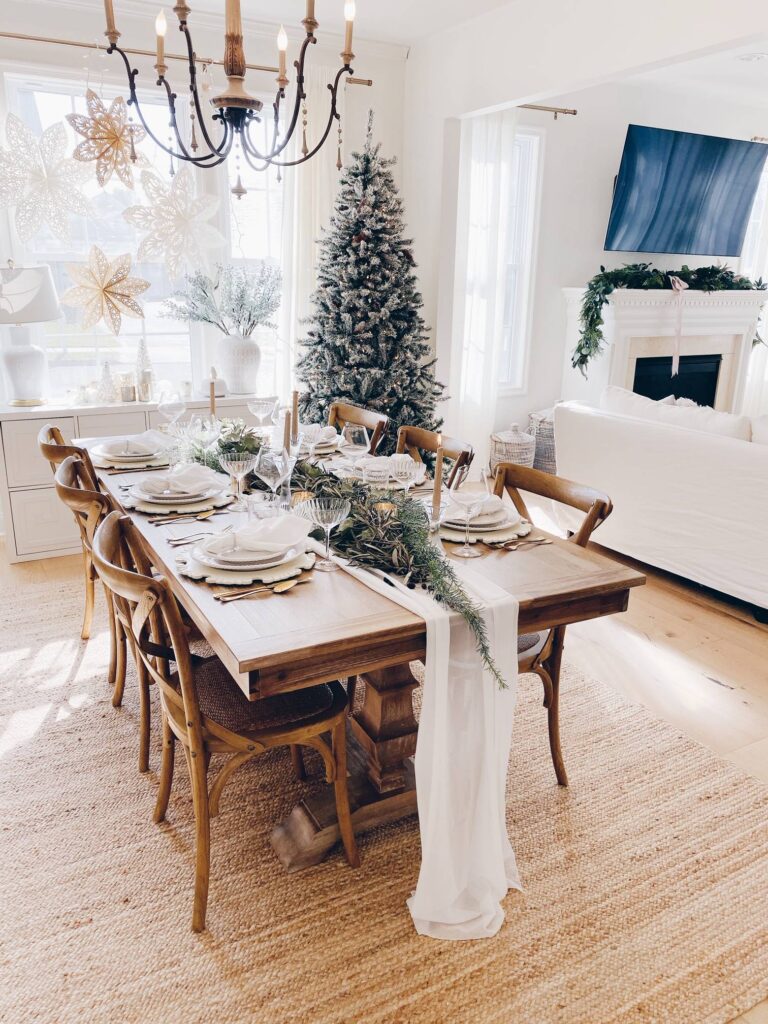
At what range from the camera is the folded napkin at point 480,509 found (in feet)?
6.63

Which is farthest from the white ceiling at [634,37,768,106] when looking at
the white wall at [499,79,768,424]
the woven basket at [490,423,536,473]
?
the woven basket at [490,423,536,473]

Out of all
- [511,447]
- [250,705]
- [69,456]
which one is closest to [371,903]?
[250,705]

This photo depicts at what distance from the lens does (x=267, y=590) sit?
1740mm

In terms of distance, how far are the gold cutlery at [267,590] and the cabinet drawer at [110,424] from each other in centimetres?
271

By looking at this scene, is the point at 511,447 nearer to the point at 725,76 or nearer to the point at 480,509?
the point at 725,76

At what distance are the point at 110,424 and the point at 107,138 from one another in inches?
58.8

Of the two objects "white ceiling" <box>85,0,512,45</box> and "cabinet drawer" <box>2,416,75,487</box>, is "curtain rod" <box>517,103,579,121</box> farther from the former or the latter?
"cabinet drawer" <box>2,416,75,487</box>

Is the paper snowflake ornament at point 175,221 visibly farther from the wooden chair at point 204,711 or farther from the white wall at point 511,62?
the wooden chair at point 204,711

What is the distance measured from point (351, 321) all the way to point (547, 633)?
8.31 ft

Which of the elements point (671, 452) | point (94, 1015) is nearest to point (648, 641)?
point (671, 452)

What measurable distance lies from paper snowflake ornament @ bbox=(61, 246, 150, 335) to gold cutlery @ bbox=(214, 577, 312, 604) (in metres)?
3.12

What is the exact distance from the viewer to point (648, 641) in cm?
327

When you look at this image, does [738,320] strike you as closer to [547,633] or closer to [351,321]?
[351,321]

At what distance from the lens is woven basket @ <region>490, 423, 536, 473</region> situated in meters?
5.66
